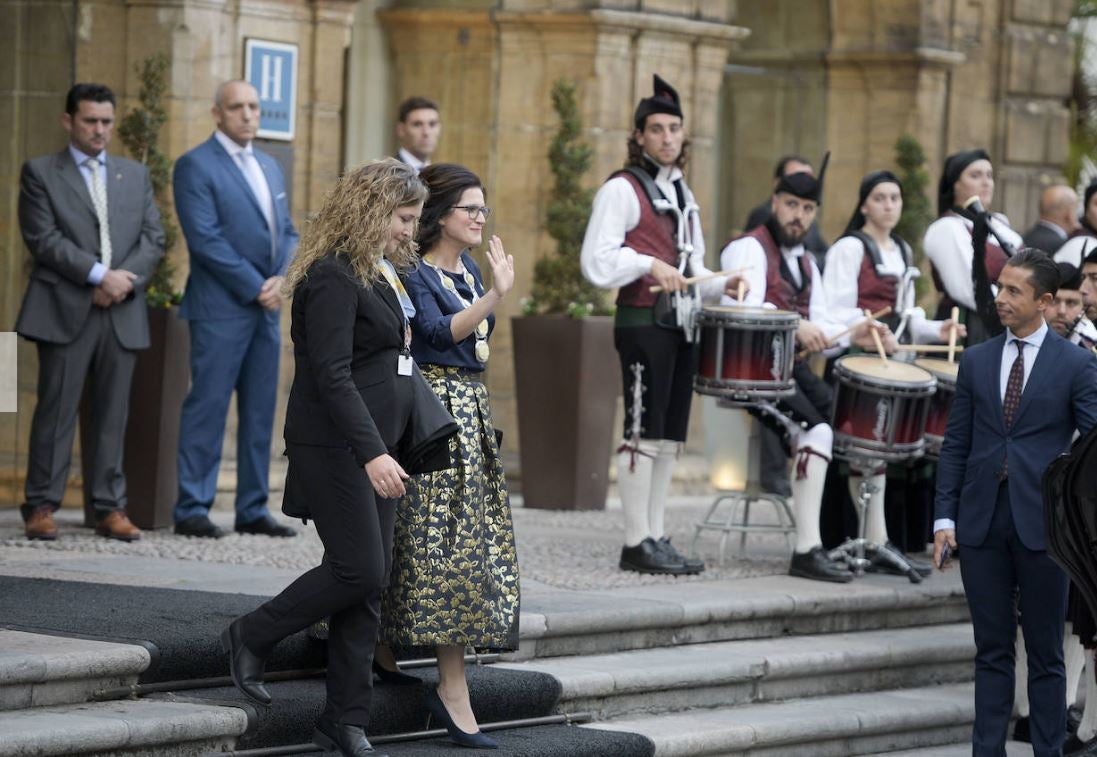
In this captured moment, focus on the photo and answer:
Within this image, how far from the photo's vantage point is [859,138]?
16453 mm

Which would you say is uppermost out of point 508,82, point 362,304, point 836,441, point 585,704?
point 508,82

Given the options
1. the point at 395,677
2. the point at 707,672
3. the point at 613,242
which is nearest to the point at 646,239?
the point at 613,242

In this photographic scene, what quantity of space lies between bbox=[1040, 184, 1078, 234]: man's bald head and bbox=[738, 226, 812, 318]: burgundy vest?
10.6ft

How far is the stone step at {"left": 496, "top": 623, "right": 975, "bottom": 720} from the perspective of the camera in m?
8.30

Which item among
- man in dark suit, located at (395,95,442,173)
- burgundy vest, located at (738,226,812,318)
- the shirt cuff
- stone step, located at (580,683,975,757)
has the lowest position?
stone step, located at (580,683,975,757)

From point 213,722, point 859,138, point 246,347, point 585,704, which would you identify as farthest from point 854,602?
point 859,138

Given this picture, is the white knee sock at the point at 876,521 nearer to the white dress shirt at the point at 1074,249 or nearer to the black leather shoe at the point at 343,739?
the white dress shirt at the point at 1074,249

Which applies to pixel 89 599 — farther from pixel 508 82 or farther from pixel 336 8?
pixel 508 82

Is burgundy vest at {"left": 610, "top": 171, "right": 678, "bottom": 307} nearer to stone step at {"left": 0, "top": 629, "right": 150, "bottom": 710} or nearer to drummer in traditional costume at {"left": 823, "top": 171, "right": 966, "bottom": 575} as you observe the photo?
drummer in traditional costume at {"left": 823, "top": 171, "right": 966, "bottom": 575}

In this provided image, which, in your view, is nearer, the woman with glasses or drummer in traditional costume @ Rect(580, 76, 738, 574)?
the woman with glasses

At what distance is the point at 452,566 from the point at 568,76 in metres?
6.94

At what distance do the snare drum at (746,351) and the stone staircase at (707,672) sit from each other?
0.88 metres

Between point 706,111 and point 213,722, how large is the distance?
27.1 ft

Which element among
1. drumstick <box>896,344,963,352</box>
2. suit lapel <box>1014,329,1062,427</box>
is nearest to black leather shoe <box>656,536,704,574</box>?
drumstick <box>896,344,963,352</box>
